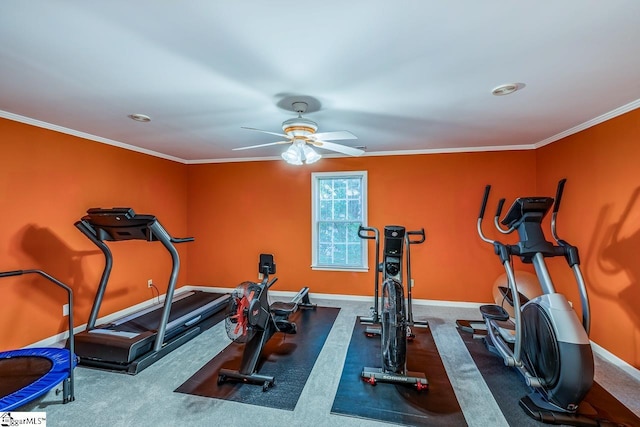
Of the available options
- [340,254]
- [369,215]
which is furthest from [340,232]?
[369,215]

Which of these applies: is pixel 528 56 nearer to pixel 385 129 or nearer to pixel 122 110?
pixel 385 129

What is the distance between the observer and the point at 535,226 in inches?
93.0

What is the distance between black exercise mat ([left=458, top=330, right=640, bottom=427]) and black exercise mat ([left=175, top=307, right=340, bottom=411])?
5.08 feet

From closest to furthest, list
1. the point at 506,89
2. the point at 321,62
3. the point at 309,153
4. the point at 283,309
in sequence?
the point at 321,62, the point at 506,89, the point at 309,153, the point at 283,309

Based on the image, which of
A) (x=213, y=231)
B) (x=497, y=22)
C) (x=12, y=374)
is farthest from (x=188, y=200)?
(x=497, y=22)

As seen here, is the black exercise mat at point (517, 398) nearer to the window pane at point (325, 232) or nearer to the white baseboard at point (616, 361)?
the white baseboard at point (616, 361)

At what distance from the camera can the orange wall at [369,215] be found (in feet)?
13.9

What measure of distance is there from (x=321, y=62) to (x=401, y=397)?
2.51 meters

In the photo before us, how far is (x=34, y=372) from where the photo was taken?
6.91 feet

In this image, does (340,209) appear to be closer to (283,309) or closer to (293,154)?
(283,309)

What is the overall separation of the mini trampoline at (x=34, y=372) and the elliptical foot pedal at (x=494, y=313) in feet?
12.5

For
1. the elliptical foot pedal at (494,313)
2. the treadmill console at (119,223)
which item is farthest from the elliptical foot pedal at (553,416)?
the treadmill console at (119,223)

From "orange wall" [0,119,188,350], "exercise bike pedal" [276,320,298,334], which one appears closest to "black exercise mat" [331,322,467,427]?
"exercise bike pedal" [276,320,298,334]

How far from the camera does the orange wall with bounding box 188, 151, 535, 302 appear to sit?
13.9 feet
